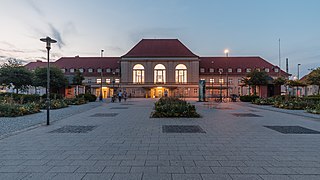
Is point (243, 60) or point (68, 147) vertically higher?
point (243, 60)

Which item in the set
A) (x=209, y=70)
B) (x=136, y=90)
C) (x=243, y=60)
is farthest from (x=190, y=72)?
(x=243, y=60)

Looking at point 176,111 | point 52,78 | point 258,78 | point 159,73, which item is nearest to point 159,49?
point 159,73

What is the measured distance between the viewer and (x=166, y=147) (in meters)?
6.05

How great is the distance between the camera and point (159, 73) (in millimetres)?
62562

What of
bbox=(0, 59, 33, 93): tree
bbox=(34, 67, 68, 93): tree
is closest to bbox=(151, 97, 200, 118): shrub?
bbox=(34, 67, 68, 93): tree

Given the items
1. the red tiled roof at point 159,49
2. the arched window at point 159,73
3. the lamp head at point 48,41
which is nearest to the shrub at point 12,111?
the lamp head at point 48,41

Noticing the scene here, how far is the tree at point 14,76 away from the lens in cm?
3003

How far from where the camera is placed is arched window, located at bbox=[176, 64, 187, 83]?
62.1 m

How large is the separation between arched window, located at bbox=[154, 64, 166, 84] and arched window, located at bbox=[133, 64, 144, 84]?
4.46 meters

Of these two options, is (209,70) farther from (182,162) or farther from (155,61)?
(182,162)

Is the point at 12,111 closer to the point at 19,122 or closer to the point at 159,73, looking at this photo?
the point at 19,122

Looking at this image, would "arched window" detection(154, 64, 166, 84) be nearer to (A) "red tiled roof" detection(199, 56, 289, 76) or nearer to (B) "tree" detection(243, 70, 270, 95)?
(A) "red tiled roof" detection(199, 56, 289, 76)

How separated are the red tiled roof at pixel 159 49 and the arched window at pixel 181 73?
376 centimetres

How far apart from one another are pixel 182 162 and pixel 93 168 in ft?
6.80
